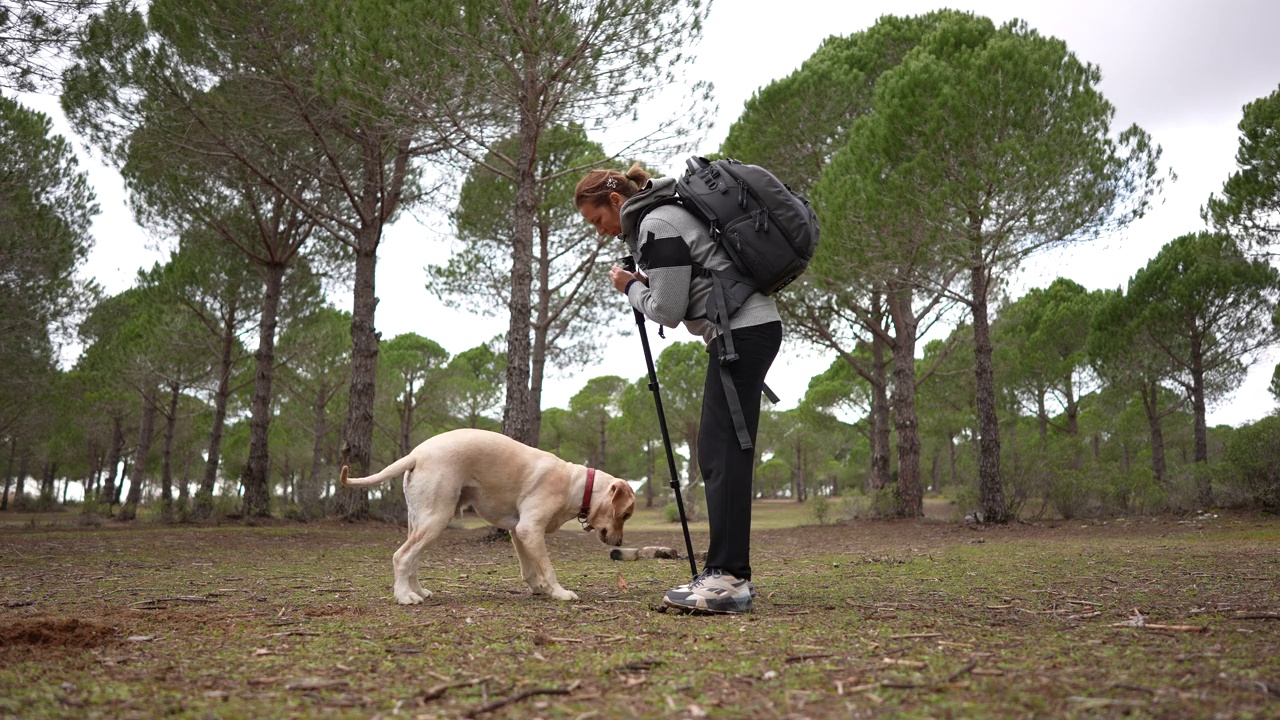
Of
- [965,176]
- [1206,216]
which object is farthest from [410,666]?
[1206,216]

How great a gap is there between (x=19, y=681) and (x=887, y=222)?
48.4ft

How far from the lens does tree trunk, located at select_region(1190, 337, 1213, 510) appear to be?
15.4 metres

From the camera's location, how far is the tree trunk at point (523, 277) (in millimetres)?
10250

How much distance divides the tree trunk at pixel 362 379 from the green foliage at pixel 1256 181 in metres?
18.0

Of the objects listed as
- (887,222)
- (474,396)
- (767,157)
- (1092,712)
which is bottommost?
(1092,712)

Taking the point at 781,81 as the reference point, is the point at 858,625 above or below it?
below

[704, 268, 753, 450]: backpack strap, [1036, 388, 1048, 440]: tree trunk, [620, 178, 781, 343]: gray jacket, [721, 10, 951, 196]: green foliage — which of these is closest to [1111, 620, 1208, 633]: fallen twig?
[704, 268, 753, 450]: backpack strap

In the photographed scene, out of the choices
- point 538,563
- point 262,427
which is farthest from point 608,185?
point 262,427

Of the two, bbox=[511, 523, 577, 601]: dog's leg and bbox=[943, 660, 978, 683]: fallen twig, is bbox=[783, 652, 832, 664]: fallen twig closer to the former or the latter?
bbox=[943, 660, 978, 683]: fallen twig

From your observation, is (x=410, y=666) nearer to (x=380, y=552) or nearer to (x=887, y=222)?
(x=380, y=552)

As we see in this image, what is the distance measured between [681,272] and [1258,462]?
48.0 ft

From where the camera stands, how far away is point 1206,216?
60.1 feet

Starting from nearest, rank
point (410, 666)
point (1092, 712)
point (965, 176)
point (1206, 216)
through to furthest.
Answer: point (1092, 712)
point (410, 666)
point (965, 176)
point (1206, 216)

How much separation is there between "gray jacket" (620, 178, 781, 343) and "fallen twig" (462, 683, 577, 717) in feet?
6.10
